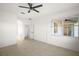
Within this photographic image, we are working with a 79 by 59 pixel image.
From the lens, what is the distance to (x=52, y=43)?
193 cm

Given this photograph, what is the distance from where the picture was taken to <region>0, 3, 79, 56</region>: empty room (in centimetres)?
166

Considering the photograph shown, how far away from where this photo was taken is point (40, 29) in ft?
6.06

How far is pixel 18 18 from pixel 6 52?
80 centimetres

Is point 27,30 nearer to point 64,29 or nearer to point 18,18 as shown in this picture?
point 18,18

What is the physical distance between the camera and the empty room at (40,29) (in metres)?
1.66

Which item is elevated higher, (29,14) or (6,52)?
(29,14)

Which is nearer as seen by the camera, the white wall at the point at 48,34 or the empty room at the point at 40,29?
the empty room at the point at 40,29

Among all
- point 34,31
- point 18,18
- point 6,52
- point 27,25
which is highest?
point 18,18

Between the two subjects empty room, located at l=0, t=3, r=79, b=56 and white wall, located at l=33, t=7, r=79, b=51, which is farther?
white wall, located at l=33, t=7, r=79, b=51

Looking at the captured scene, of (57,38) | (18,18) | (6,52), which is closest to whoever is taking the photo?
(6,52)

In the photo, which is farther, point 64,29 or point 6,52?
point 64,29

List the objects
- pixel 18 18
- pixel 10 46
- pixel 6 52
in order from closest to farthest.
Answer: pixel 6 52 → pixel 18 18 → pixel 10 46

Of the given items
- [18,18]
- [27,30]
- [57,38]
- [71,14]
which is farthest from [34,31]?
[71,14]

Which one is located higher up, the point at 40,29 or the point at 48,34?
the point at 40,29
